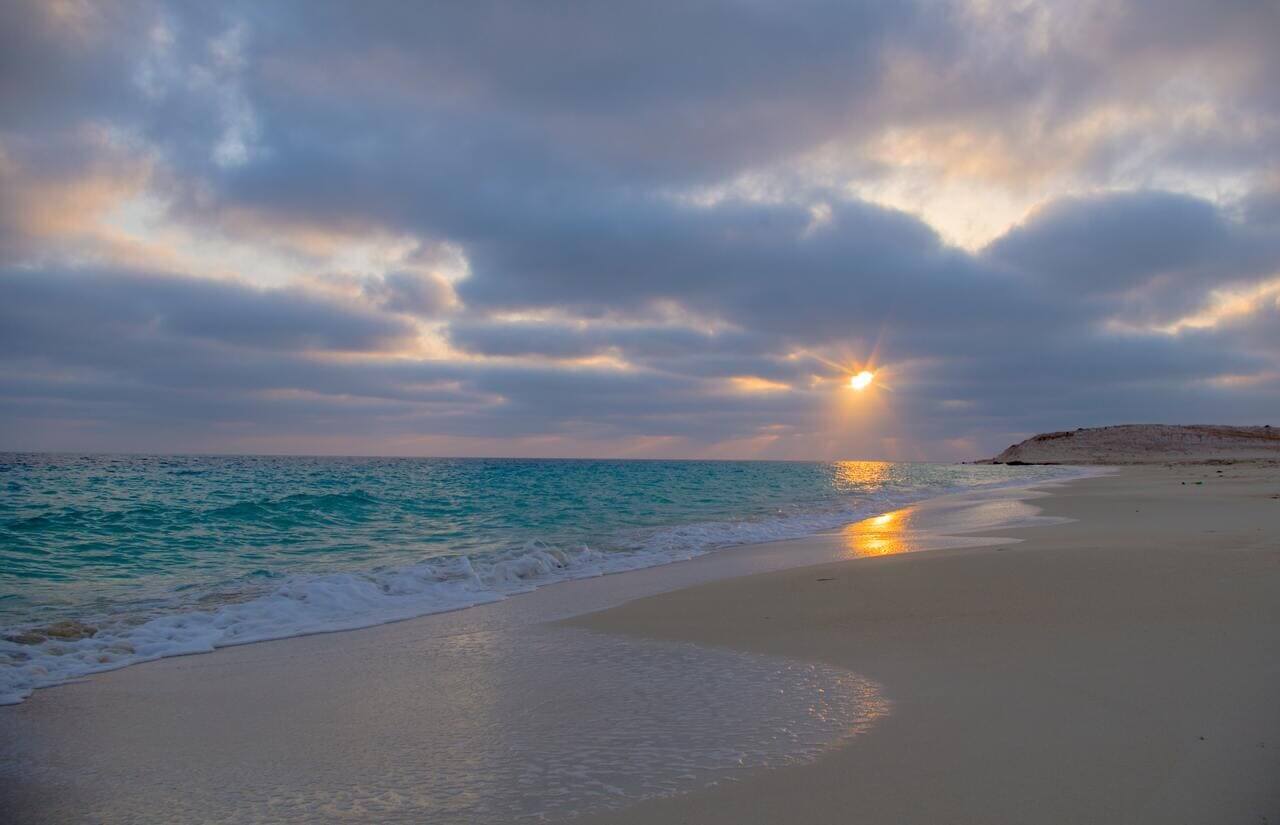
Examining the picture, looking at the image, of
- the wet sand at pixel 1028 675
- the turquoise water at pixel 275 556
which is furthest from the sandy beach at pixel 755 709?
the turquoise water at pixel 275 556

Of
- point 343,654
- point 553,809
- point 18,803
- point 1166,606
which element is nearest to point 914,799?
point 553,809

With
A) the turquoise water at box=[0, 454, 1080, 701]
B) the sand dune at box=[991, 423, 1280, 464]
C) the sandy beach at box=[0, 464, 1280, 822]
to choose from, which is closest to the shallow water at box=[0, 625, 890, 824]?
the sandy beach at box=[0, 464, 1280, 822]

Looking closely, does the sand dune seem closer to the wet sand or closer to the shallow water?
the wet sand

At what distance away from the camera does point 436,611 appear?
8.16m

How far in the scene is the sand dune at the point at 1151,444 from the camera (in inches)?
3150

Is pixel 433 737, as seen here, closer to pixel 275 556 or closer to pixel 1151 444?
pixel 275 556

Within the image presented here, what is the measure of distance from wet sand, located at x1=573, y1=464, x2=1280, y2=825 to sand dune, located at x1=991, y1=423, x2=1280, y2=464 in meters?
82.8

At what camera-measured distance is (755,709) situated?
13.5 ft

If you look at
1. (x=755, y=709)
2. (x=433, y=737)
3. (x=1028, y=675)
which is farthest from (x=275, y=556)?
(x=1028, y=675)

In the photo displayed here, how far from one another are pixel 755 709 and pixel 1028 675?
5.92ft

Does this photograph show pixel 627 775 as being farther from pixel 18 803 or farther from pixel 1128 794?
pixel 18 803

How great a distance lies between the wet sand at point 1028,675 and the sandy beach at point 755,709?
0.06 ft

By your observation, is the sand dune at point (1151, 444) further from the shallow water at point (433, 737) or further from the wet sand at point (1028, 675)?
the shallow water at point (433, 737)

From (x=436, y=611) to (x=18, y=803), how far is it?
16.1 ft
